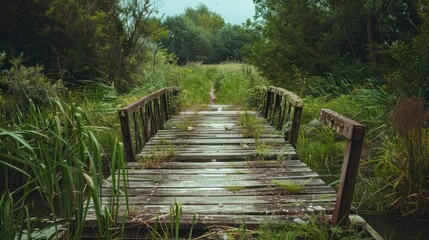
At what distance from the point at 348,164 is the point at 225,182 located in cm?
130

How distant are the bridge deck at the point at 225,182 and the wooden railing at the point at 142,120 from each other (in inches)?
5.6

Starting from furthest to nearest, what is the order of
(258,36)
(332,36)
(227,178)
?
(258,36)
(332,36)
(227,178)

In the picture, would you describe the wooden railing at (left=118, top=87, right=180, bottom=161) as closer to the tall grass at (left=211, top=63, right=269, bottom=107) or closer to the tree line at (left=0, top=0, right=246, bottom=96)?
the tall grass at (left=211, top=63, right=269, bottom=107)

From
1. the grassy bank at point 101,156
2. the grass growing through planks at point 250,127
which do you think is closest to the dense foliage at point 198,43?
the grass growing through planks at point 250,127

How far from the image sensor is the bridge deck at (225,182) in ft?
8.98

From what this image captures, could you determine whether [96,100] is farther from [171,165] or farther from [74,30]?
[171,165]

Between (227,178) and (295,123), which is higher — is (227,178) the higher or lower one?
the lower one

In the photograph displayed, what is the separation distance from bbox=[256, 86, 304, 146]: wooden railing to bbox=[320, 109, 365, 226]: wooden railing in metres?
2.17

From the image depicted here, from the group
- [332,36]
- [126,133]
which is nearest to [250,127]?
[126,133]

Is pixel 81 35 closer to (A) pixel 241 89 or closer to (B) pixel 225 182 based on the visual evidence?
(A) pixel 241 89

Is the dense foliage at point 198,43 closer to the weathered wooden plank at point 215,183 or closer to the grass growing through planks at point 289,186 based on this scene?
the weathered wooden plank at point 215,183

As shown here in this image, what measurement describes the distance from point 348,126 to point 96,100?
630 cm

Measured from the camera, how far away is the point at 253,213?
2723 millimetres

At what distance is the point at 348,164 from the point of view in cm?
240
